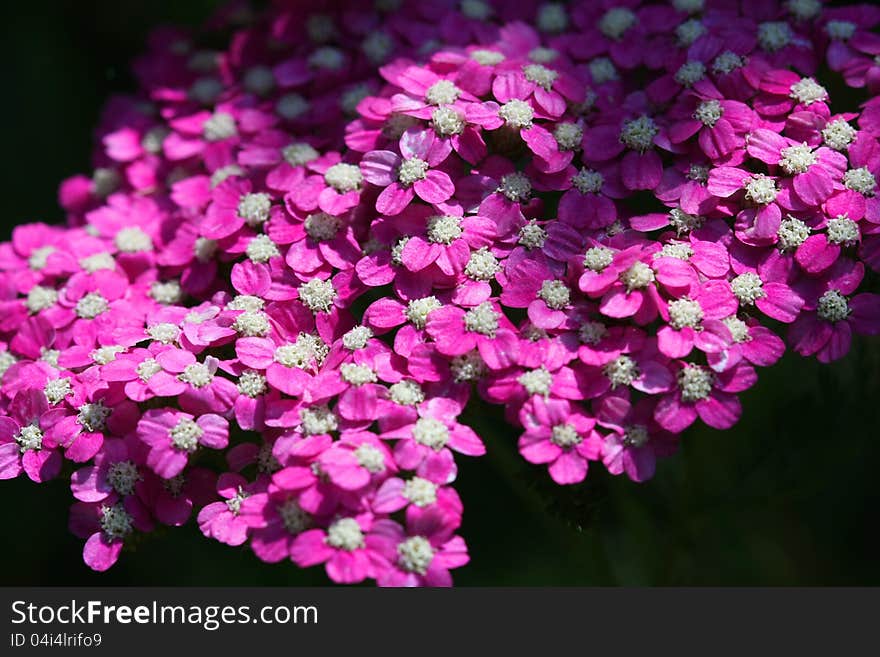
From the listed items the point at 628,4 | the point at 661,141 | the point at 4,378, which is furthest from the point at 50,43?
the point at 661,141

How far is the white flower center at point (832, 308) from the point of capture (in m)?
1.77

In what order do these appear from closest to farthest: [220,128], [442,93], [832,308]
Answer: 1. [832,308]
2. [442,93]
3. [220,128]

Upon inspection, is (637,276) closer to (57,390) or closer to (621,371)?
(621,371)

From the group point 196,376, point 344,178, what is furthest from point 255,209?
point 196,376

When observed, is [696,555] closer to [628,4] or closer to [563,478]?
[563,478]

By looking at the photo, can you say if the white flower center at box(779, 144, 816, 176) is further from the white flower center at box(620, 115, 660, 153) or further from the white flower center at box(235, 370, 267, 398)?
the white flower center at box(235, 370, 267, 398)

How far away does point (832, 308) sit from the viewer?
178 centimetres

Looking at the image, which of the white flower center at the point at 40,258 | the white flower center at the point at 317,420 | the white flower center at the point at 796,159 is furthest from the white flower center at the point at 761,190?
the white flower center at the point at 40,258

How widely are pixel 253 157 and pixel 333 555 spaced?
1.02m

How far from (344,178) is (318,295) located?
0.88ft

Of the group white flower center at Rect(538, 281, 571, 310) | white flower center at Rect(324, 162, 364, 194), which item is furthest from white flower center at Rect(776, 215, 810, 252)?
white flower center at Rect(324, 162, 364, 194)

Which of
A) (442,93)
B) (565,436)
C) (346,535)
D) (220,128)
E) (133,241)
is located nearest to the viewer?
(346,535)

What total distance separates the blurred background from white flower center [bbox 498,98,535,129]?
0.59 meters

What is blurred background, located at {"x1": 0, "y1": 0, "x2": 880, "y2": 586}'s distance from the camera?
231 centimetres
